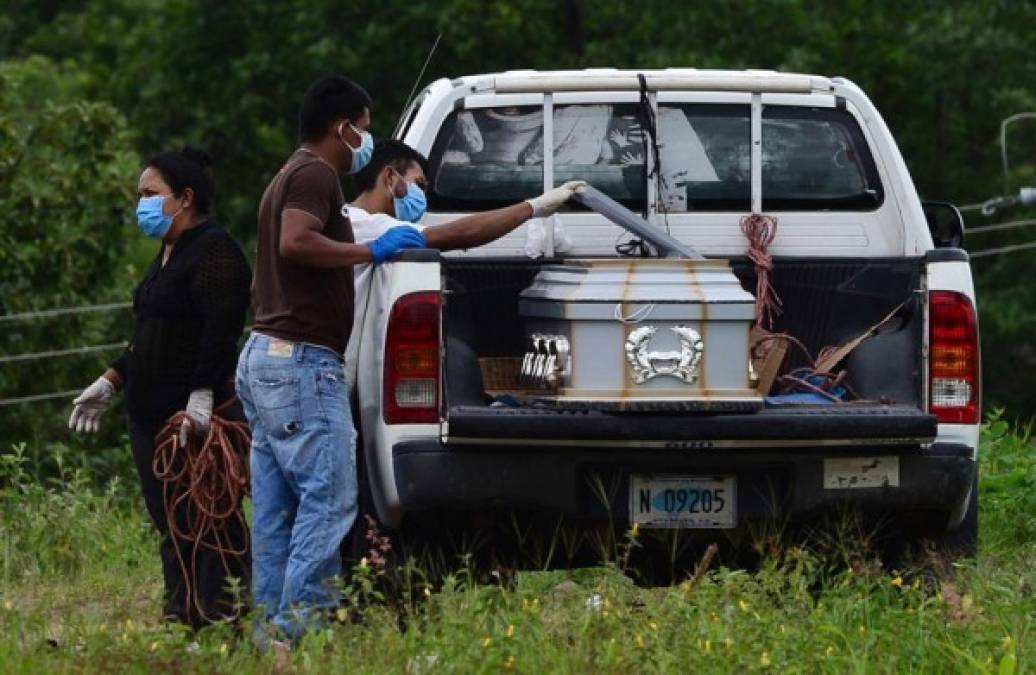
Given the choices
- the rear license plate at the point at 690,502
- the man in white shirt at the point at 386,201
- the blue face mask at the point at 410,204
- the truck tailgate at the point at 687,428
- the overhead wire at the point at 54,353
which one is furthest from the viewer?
the overhead wire at the point at 54,353

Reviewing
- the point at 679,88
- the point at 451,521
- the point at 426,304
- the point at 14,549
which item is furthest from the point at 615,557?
the point at 14,549

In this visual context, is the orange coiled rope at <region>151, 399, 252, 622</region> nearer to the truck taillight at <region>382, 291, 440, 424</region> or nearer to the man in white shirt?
the man in white shirt

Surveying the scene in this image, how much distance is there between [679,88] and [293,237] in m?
1.87

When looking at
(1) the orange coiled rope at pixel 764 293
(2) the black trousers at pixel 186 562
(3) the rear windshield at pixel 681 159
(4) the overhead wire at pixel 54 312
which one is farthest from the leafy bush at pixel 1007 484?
(4) the overhead wire at pixel 54 312

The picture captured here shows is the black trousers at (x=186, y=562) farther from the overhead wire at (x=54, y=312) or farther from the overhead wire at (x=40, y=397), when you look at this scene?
the overhead wire at (x=40, y=397)

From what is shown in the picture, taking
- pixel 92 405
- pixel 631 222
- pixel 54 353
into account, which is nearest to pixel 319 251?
pixel 631 222

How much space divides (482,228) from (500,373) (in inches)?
20.5

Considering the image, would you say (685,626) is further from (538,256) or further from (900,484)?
(538,256)

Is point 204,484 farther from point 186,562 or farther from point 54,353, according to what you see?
point 54,353

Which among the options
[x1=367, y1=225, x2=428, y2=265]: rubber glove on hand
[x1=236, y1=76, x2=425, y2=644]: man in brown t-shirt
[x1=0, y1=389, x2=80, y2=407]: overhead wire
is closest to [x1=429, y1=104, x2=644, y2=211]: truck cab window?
[x1=236, y1=76, x2=425, y2=644]: man in brown t-shirt

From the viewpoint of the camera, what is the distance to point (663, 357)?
271 inches

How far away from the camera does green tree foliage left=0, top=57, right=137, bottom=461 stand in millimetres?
19594

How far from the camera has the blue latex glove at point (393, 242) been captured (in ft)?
23.1

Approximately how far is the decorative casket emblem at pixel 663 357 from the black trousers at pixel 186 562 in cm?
161
